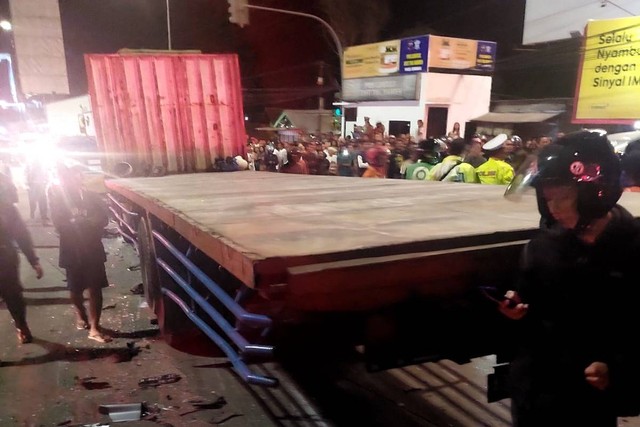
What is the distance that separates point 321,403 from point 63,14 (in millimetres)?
25161

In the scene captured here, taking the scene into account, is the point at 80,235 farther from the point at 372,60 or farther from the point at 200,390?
the point at 372,60

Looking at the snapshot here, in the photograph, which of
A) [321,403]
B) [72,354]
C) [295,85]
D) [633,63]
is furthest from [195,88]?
[295,85]

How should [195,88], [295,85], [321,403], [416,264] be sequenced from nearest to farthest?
1. [416,264]
2. [321,403]
3. [195,88]
4. [295,85]

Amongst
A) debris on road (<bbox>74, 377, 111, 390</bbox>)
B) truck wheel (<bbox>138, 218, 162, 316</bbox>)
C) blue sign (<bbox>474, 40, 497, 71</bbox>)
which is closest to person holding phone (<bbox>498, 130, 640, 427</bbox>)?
debris on road (<bbox>74, 377, 111, 390</bbox>)

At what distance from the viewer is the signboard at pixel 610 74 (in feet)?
42.9

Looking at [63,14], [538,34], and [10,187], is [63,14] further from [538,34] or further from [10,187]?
[10,187]

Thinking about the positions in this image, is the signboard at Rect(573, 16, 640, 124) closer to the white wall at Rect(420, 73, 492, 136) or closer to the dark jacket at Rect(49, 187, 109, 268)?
the white wall at Rect(420, 73, 492, 136)

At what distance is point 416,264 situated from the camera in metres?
2.04

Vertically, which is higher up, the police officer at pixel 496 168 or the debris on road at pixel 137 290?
the police officer at pixel 496 168

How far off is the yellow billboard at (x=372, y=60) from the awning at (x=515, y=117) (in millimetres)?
4749

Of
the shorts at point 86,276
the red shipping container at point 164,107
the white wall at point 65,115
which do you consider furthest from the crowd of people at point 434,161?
the white wall at point 65,115

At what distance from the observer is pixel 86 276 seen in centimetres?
519

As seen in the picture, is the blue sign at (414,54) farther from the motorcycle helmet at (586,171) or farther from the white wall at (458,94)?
the motorcycle helmet at (586,171)

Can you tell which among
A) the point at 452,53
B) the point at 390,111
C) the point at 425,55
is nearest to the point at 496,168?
the point at 425,55
